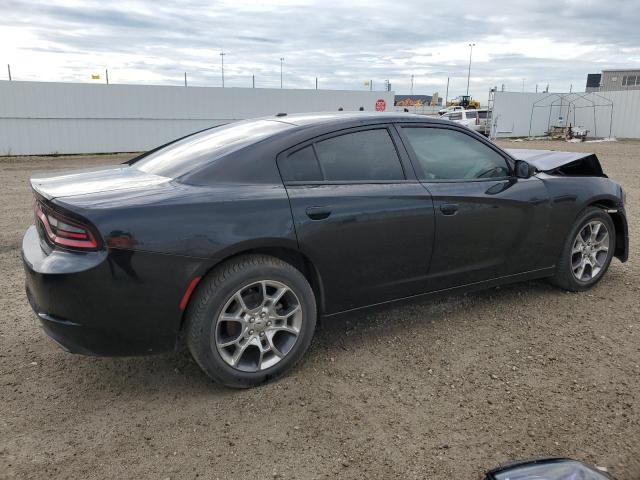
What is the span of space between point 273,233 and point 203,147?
36.3 inches

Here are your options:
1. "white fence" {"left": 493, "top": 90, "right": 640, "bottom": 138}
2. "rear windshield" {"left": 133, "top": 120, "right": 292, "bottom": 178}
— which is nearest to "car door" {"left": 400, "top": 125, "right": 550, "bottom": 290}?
"rear windshield" {"left": 133, "top": 120, "right": 292, "bottom": 178}

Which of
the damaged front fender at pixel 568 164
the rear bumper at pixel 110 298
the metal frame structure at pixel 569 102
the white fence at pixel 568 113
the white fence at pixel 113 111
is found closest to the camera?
the rear bumper at pixel 110 298

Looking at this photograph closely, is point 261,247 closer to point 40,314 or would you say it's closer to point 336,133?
point 336,133

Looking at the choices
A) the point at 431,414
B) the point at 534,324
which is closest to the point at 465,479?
the point at 431,414

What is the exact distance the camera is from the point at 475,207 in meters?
3.83

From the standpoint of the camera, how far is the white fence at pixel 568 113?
31109 mm

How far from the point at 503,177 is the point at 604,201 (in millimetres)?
1248

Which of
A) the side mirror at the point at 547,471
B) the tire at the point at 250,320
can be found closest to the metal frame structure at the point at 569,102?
the tire at the point at 250,320

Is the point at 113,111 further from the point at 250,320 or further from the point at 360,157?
the point at 250,320

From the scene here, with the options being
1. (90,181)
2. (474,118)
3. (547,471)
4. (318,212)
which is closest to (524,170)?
(318,212)

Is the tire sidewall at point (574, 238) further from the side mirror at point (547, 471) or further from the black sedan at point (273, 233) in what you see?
the side mirror at point (547, 471)

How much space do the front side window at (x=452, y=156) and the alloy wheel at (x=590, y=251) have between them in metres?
1.06

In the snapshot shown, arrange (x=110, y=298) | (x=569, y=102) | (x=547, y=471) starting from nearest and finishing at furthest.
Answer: (x=547, y=471) < (x=110, y=298) < (x=569, y=102)

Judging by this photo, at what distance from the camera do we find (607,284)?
4957 millimetres
